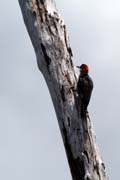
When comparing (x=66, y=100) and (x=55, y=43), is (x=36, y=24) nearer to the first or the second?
(x=55, y=43)

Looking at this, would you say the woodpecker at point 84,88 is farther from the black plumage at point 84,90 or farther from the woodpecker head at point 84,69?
the woodpecker head at point 84,69

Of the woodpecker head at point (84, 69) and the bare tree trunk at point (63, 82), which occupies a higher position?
the woodpecker head at point (84, 69)

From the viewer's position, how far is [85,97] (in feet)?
42.2

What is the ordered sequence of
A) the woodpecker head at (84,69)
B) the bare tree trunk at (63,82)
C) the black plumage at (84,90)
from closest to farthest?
the bare tree trunk at (63,82), the black plumage at (84,90), the woodpecker head at (84,69)

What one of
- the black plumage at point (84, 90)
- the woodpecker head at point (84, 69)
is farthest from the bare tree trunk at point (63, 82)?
the woodpecker head at point (84, 69)

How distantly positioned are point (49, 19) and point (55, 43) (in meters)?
0.52

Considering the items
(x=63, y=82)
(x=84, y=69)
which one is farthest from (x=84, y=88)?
(x=84, y=69)

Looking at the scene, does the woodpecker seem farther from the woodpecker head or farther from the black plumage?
the woodpecker head

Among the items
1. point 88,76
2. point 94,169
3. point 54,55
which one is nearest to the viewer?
point 94,169

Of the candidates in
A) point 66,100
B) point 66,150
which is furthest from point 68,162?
point 66,100

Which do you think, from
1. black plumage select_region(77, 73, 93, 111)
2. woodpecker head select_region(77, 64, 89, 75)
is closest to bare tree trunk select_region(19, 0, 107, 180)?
black plumage select_region(77, 73, 93, 111)

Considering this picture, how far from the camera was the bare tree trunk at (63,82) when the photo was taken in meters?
11.8

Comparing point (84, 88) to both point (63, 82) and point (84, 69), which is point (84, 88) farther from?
point (84, 69)

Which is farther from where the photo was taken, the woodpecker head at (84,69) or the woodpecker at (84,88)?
the woodpecker head at (84,69)
